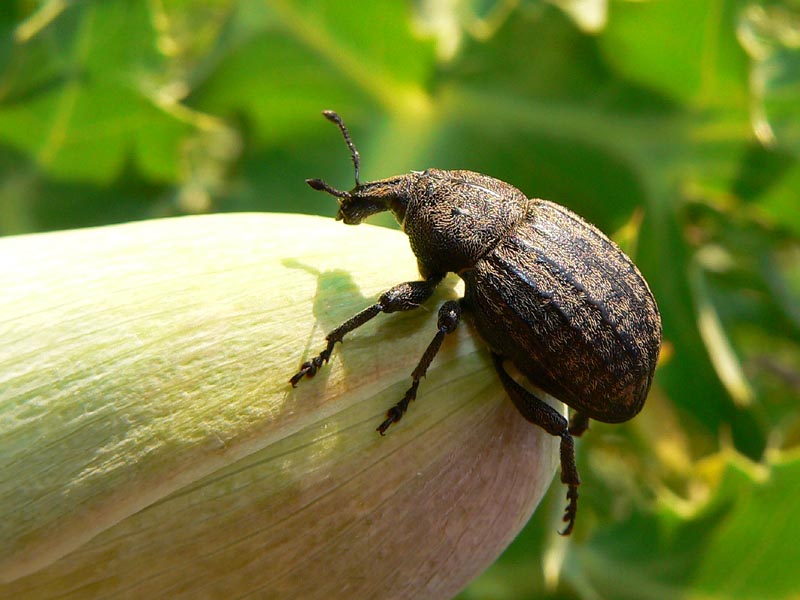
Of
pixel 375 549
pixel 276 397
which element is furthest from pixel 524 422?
pixel 276 397

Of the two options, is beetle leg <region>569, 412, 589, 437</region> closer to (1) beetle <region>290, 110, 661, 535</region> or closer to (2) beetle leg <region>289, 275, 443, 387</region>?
(1) beetle <region>290, 110, 661, 535</region>

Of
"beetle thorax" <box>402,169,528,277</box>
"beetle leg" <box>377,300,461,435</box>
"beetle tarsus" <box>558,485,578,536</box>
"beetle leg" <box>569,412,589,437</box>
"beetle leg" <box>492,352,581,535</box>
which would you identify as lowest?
"beetle tarsus" <box>558,485,578,536</box>

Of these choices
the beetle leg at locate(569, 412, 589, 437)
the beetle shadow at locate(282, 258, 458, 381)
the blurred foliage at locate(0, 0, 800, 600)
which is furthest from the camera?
the blurred foliage at locate(0, 0, 800, 600)

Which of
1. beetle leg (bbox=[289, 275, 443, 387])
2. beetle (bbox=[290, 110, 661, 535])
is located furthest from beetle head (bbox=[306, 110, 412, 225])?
beetle leg (bbox=[289, 275, 443, 387])

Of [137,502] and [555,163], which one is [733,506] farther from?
[137,502]

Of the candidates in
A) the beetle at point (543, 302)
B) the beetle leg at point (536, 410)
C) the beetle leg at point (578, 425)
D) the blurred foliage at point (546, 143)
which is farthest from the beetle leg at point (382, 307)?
the blurred foliage at point (546, 143)

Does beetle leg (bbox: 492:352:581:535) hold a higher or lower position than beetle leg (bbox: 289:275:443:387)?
lower

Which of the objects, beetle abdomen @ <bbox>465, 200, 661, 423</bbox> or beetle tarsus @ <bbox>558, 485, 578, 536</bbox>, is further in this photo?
beetle tarsus @ <bbox>558, 485, 578, 536</bbox>

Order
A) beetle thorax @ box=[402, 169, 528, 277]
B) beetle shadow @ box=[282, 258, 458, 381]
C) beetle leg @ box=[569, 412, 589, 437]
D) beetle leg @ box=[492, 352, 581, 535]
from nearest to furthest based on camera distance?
beetle shadow @ box=[282, 258, 458, 381]
beetle leg @ box=[492, 352, 581, 535]
beetle thorax @ box=[402, 169, 528, 277]
beetle leg @ box=[569, 412, 589, 437]

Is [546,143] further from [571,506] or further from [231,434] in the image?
[231,434]
